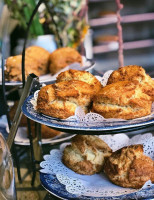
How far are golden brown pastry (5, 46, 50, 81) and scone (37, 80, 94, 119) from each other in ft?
1.92

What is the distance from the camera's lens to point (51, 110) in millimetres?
916

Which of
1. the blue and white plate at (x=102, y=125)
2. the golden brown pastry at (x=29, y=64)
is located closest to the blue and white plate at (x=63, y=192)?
the blue and white plate at (x=102, y=125)

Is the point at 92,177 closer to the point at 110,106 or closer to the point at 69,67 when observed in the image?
the point at 110,106

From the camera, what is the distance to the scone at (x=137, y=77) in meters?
0.93

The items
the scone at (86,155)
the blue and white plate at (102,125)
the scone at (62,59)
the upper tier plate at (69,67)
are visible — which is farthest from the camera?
the scone at (62,59)

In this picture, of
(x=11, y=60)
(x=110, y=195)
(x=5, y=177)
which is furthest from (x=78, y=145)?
(x=11, y=60)

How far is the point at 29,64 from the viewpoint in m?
1.62

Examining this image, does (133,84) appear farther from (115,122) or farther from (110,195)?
(110,195)

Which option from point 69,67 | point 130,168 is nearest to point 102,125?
point 130,168

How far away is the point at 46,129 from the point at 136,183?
70cm

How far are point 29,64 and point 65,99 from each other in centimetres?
74

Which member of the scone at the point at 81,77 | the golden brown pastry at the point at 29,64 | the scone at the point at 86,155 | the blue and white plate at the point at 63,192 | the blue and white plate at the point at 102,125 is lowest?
the blue and white plate at the point at 63,192

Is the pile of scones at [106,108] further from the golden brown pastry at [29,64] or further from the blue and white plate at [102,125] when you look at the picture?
the golden brown pastry at [29,64]

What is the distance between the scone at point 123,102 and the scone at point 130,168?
15 centimetres
